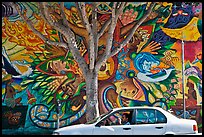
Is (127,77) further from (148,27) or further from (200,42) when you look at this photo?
(200,42)

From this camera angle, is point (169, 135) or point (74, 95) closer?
point (169, 135)

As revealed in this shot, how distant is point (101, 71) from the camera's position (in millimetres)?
17078

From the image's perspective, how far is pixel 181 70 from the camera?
56.3ft

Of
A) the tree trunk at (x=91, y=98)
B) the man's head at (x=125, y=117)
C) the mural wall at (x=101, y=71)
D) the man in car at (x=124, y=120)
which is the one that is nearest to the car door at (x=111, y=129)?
the man in car at (x=124, y=120)

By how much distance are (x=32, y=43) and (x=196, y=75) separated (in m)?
7.32

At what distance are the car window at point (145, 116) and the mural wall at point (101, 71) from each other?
546 centimetres

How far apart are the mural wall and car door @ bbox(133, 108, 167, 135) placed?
551 cm

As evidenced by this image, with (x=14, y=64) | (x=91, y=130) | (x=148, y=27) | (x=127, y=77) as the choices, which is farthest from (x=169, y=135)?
(x=14, y=64)

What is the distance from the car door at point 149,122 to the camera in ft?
36.2

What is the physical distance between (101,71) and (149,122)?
20.2ft

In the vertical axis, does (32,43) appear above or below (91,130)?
above

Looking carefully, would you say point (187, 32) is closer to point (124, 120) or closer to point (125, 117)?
point (125, 117)

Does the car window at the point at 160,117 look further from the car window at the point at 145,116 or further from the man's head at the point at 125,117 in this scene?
the man's head at the point at 125,117

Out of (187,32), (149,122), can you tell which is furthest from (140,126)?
(187,32)
